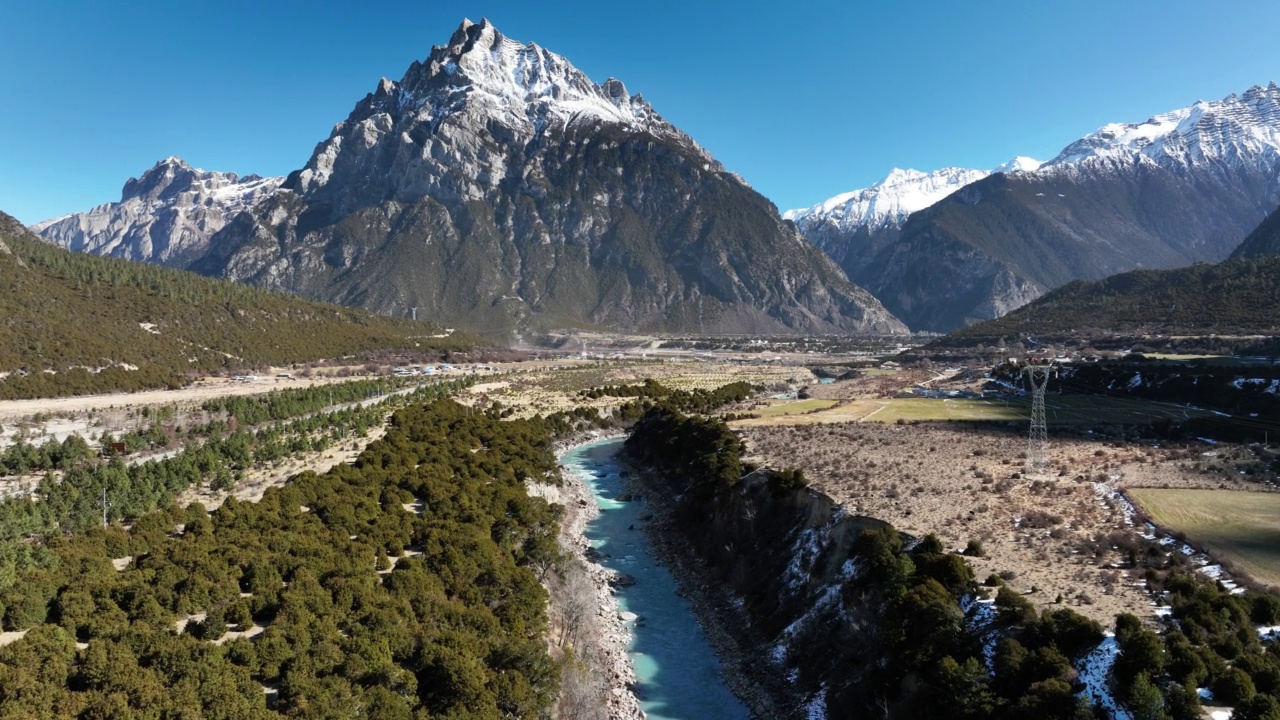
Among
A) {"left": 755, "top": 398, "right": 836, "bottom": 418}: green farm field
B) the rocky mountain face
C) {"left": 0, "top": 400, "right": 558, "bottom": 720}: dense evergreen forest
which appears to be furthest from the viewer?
the rocky mountain face

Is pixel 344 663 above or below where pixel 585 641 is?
above

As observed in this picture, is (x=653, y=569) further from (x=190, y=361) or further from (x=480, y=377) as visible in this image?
(x=190, y=361)

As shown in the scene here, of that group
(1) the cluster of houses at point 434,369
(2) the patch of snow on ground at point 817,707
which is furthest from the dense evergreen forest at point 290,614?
(1) the cluster of houses at point 434,369

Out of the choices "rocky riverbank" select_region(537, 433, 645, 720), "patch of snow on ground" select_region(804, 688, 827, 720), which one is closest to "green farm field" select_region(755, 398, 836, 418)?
"rocky riverbank" select_region(537, 433, 645, 720)

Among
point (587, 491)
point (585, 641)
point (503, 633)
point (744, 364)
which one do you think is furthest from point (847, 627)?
point (744, 364)

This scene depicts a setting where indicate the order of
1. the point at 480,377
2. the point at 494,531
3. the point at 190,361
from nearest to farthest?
the point at 494,531
the point at 190,361
the point at 480,377

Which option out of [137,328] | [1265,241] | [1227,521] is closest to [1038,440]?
[1227,521]

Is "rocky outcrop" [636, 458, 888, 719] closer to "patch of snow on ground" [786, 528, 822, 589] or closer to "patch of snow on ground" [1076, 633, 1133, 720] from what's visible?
"patch of snow on ground" [786, 528, 822, 589]
